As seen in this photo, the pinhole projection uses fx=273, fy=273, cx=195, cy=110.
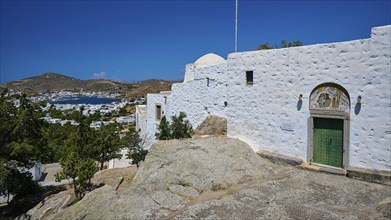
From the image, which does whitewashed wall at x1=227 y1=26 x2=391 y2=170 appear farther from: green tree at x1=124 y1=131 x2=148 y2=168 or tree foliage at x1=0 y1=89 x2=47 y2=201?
tree foliage at x1=0 y1=89 x2=47 y2=201

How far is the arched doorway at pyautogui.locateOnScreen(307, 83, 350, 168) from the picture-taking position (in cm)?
822

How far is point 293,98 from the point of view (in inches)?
367

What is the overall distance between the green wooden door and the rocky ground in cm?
71

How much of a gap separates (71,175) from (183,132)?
5.19 meters

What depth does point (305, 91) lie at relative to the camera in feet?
29.5

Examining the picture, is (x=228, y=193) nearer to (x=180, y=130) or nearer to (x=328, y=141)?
(x=328, y=141)

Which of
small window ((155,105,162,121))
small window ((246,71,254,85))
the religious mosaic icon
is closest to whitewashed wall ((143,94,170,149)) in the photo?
small window ((155,105,162,121))

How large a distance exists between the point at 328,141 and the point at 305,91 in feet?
5.74

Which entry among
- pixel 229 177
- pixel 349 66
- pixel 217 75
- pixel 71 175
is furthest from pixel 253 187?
pixel 71 175

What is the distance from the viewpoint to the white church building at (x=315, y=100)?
7582 mm

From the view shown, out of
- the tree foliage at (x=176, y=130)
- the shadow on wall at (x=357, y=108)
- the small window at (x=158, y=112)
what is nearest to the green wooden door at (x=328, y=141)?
the shadow on wall at (x=357, y=108)

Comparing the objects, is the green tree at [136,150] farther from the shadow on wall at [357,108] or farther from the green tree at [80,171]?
the shadow on wall at [357,108]

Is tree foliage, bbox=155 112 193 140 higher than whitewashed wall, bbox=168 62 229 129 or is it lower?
lower

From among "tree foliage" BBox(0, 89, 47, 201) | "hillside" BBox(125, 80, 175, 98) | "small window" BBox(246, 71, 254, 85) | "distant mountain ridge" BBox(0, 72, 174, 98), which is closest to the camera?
"small window" BBox(246, 71, 254, 85)
